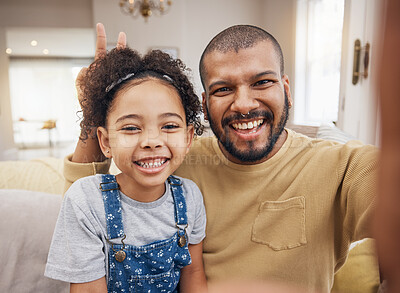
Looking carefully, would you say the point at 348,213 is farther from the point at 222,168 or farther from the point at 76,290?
the point at 76,290

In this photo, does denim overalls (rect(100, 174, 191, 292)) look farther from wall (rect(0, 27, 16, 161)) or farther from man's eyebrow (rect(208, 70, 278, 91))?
wall (rect(0, 27, 16, 161))

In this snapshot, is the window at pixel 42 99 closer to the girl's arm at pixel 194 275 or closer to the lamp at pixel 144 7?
the lamp at pixel 144 7

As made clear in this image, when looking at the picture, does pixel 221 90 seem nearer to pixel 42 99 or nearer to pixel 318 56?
pixel 318 56

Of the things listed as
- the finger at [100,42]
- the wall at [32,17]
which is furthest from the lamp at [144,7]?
the finger at [100,42]

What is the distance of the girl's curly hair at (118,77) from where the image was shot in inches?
31.8

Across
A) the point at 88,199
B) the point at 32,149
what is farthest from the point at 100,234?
the point at 32,149

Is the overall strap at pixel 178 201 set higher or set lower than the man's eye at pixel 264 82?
lower

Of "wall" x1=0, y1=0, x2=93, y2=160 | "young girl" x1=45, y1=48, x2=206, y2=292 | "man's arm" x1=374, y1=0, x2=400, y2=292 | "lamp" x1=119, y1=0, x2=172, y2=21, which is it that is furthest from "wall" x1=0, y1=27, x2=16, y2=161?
"man's arm" x1=374, y1=0, x2=400, y2=292

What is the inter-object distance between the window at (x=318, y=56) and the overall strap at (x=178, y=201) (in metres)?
0.50

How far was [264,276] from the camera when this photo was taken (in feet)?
2.78

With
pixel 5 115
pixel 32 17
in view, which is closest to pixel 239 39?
pixel 32 17

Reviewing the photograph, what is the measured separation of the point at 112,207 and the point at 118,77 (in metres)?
0.31

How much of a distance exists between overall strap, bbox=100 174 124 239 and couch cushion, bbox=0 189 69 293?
0.39m

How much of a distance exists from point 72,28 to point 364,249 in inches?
189
